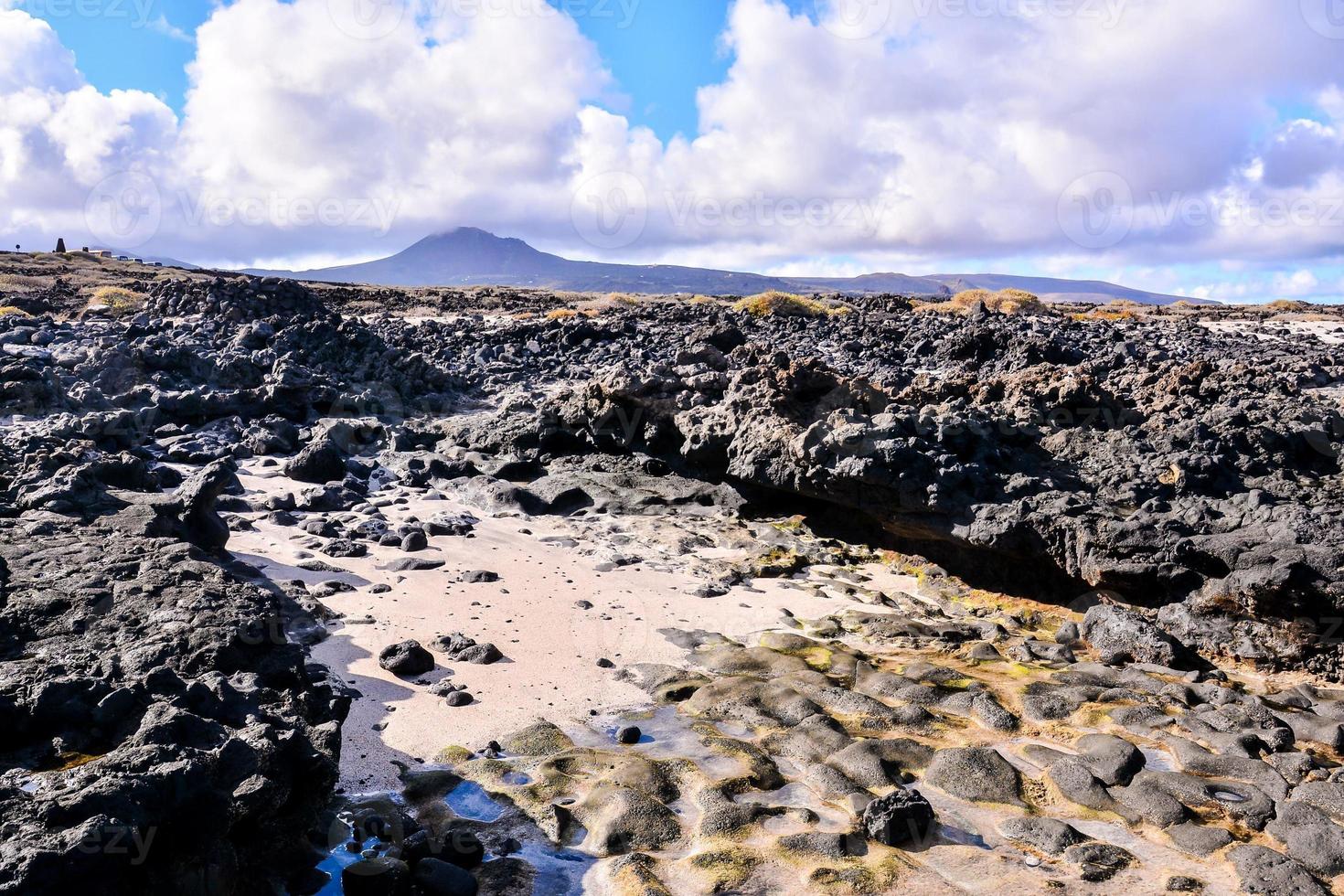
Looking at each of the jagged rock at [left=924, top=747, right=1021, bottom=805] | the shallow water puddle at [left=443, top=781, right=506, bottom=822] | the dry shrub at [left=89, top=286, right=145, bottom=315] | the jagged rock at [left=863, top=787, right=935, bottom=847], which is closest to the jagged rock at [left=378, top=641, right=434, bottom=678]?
the shallow water puddle at [left=443, top=781, right=506, bottom=822]

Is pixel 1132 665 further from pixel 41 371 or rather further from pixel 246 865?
pixel 41 371

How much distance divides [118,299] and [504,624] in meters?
31.5

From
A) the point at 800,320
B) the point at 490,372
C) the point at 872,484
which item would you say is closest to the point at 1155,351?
the point at 800,320

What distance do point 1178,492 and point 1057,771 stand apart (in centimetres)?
454

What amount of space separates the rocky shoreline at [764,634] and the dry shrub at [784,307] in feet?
57.4

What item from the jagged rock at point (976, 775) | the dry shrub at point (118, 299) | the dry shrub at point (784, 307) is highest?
the dry shrub at point (784, 307)

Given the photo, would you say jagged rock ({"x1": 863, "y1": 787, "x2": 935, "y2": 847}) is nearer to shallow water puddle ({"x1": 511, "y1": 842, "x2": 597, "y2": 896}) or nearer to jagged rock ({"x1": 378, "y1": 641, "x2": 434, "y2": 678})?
shallow water puddle ({"x1": 511, "y1": 842, "x2": 597, "y2": 896})

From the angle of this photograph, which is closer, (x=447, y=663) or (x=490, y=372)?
(x=447, y=663)

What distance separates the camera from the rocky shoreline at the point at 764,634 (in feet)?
11.7

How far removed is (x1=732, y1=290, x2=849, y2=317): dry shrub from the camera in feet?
103

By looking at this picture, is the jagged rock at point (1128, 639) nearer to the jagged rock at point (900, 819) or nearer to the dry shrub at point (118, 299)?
the jagged rock at point (900, 819)

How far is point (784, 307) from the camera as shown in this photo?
32562 mm

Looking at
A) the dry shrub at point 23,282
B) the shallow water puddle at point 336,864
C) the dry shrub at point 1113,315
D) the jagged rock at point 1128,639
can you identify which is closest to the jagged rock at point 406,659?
the shallow water puddle at point 336,864

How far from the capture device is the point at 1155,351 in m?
18.2
